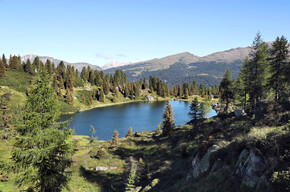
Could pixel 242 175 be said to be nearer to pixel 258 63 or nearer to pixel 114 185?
pixel 114 185

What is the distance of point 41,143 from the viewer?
14.9 metres

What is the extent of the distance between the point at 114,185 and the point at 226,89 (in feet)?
140

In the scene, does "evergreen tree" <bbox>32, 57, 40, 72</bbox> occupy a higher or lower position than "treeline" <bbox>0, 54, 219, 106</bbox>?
higher

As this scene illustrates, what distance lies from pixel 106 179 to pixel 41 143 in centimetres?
1889

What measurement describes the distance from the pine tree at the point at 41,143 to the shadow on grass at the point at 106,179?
1229 centimetres

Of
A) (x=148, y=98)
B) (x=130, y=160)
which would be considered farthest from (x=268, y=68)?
(x=148, y=98)

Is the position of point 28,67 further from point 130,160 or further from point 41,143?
point 41,143

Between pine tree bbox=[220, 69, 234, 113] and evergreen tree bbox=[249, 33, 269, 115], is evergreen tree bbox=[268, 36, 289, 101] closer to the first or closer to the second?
evergreen tree bbox=[249, 33, 269, 115]

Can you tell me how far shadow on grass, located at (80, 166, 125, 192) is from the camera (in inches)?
1057

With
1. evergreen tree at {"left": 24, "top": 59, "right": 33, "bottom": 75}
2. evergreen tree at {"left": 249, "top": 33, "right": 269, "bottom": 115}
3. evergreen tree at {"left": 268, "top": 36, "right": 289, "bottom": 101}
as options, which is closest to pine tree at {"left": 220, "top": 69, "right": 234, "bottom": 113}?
evergreen tree at {"left": 249, "top": 33, "right": 269, "bottom": 115}

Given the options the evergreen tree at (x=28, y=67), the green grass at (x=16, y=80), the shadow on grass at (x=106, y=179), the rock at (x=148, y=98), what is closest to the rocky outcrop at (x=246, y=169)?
the shadow on grass at (x=106, y=179)

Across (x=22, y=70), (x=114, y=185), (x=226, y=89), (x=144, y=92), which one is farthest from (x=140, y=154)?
(x=144, y=92)

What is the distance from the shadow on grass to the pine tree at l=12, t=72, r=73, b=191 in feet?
40.3

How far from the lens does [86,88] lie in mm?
151250
